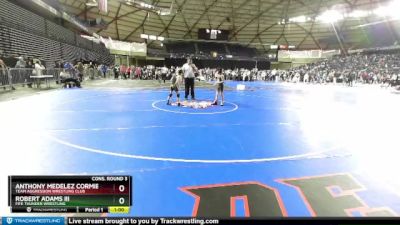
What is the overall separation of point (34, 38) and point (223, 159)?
21.4 metres

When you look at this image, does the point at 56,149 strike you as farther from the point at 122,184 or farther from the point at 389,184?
Answer: the point at 389,184

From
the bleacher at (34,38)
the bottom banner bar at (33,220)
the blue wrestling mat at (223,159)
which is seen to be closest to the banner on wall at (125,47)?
the bleacher at (34,38)

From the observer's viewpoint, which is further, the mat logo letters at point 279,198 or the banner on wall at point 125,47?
the banner on wall at point 125,47

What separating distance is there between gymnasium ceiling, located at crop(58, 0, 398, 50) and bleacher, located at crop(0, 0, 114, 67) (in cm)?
705

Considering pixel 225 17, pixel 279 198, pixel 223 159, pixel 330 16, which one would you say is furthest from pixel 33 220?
pixel 330 16

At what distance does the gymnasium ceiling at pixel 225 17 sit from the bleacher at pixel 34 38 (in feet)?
23.1

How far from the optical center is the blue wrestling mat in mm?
2998

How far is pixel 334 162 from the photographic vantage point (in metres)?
4.35

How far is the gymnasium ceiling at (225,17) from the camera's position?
1505 inches

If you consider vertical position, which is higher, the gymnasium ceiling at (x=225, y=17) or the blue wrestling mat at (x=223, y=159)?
the gymnasium ceiling at (x=225, y=17)

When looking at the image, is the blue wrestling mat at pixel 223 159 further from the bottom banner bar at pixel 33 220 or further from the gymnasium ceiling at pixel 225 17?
the gymnasium ceiling at pixel 225 17
